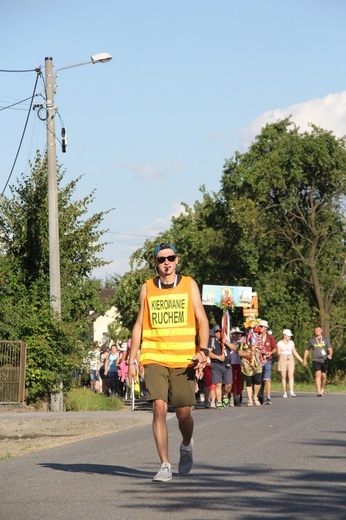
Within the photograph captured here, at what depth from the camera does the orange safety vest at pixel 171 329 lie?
9.78 m

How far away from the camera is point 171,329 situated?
9.80 m

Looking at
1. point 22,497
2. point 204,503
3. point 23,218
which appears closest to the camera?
point 204,503

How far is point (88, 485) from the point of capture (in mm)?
9391

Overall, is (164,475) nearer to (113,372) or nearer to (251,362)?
(251,362)

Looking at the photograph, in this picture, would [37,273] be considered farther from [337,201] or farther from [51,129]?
[337,201]

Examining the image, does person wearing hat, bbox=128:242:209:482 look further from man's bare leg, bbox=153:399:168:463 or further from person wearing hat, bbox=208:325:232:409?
person wearing hat, bbox=208:325:232:409

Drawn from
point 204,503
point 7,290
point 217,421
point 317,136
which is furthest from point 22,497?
point 317,136

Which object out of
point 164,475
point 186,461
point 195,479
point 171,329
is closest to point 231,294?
point 186,461

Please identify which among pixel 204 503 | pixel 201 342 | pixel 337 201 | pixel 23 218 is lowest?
pixel 204 503

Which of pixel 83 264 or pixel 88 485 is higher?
pixel 83 264

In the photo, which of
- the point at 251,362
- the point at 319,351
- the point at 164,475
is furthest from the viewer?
the point at 319,351

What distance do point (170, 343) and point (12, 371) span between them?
14.1 metres

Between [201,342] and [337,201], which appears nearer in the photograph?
[201,342]

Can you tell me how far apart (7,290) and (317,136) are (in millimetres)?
34896
